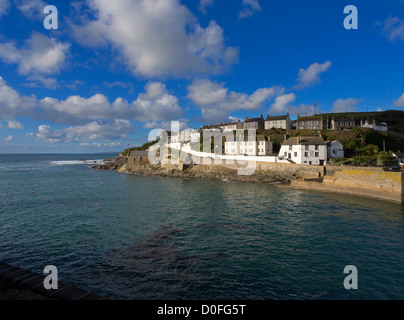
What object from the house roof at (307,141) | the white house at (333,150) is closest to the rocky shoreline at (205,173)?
the house roof at (307,141)

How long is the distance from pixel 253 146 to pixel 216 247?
46.2 meters

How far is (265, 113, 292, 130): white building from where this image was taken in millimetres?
80000

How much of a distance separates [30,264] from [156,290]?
8240mm

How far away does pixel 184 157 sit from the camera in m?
61.7

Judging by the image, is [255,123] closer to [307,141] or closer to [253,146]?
[253,146]

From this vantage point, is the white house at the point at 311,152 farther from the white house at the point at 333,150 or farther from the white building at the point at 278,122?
the white building at the point at 278,122

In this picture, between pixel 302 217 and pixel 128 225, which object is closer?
pixel 128 225

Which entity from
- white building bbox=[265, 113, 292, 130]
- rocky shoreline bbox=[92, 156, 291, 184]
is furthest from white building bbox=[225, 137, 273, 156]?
white building bbox=[265, 113, 292, 130]

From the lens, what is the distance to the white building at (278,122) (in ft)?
262

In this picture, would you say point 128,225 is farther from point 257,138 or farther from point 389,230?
point 257,138

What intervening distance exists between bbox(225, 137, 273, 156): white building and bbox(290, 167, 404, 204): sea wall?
76.1 feet

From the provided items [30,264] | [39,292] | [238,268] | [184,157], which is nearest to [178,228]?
[238,268]

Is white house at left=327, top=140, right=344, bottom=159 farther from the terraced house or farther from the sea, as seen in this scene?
the terraced house

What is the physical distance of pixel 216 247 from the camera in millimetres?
14234
